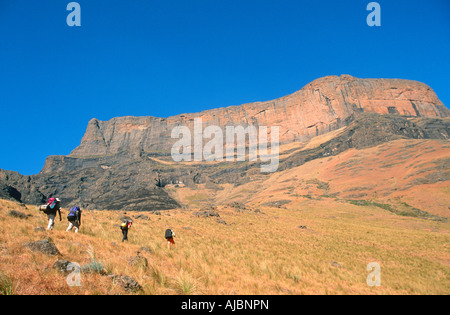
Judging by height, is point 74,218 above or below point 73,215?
below

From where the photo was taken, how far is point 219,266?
10594 millimetres

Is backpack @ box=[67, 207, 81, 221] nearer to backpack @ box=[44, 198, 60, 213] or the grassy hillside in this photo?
backpack @ box=[44, 198, 60, 213]

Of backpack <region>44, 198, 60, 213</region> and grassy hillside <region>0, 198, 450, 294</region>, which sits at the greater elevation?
backpack <region>44, 198, 60, 213</region>

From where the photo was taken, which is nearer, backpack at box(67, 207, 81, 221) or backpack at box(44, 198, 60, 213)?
backpack at box(44, 198, 60, 213)

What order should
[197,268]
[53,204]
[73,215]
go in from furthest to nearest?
[73,215], [53,204], [197,268]

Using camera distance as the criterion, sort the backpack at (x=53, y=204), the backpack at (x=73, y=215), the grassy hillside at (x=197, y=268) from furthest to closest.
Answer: the backpack at (x=73, y=215) → the backpack at (x=53, y=204) → the grassy hillside at (x=197, y=268)

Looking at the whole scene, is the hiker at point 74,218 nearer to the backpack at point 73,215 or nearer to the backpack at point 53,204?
the backpack at point 73,215

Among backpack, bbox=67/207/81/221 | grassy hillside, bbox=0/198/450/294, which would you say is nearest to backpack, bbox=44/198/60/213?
backpack, bbox=67/207/81/221

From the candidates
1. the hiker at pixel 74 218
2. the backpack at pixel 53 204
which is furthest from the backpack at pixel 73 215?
the backpack at pixel 53 204

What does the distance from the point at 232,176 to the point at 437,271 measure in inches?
6404

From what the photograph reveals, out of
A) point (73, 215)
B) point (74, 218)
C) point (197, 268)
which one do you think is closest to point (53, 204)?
point (73, 215)

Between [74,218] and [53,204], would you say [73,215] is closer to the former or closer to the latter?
[74,218]
